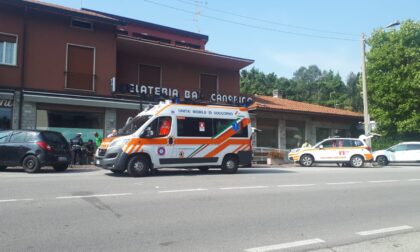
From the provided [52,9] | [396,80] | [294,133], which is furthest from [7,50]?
[396,80]

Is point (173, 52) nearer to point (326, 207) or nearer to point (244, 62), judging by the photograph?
point (244, 62)

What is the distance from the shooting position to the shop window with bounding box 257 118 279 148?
86.2 feet

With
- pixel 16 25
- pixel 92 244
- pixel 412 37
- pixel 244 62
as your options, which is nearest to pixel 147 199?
pixel 92 244

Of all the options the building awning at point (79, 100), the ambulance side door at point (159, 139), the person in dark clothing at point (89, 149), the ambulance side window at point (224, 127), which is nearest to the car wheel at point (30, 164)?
the ambulance side door at point (159, 139)

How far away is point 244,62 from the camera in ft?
86.7

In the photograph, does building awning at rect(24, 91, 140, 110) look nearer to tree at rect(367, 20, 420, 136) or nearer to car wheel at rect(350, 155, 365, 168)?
car wheel at rect(350, 155, 365, 168)

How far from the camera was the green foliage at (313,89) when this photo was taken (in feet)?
205

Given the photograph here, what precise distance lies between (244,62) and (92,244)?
22.4 m

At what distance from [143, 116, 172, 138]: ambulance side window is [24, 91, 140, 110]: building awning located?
7.17m

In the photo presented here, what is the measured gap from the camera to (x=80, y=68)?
67.3 feet

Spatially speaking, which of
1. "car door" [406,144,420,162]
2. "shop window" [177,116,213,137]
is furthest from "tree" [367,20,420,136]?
"shop window" [177,116,213,137]

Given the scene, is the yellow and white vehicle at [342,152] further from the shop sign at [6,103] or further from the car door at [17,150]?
the shop sign at [6,103]

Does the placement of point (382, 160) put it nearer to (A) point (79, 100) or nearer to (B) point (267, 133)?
(B) point (267, 133)

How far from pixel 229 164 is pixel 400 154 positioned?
577 inches
